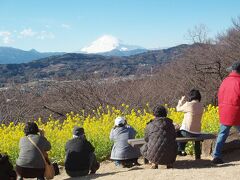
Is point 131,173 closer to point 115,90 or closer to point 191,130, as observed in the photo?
point 191,130

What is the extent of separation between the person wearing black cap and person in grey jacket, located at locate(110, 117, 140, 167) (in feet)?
2.69

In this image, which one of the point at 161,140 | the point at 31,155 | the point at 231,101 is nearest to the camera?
the point at 231,101

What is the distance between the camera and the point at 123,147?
8.36 m

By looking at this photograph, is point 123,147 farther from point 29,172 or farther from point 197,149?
point 29,172

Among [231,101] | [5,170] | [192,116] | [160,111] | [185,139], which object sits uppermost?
[231,101]

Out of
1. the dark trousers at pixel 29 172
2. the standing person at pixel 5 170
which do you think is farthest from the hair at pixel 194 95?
the standing person at pixel 5 170

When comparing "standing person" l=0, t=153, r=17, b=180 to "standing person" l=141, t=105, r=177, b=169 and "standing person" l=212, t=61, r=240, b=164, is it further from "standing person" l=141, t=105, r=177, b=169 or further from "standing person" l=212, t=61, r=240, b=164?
"standing person" l=212, t=61, r=240, b=164

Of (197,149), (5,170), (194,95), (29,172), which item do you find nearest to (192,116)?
(194,95)

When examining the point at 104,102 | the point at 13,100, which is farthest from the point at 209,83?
the point at 13,100

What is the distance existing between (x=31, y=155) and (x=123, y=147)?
1.91 m

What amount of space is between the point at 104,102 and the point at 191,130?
12.8 meters

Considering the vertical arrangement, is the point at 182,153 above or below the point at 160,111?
below

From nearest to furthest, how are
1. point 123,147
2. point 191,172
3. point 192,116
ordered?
point 191,172, point 192,116, point 123,147

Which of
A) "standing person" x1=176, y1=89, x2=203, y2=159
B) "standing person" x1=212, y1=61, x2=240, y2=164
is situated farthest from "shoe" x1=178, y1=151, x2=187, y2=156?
"standing person" x1=212, y1=61, x2=240, y2=164
